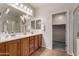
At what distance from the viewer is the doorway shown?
1.64 m

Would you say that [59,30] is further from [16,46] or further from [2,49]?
[2,49]

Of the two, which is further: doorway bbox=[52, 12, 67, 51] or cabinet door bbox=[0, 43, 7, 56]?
doorway bbox=[52, 12, 67, 51]

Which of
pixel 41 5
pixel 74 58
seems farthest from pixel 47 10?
pixel 74 58

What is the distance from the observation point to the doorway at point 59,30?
1.64 m

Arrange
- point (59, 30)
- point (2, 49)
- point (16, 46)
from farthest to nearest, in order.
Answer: point (16, 46) → point (59, 30) → point (2, 49)

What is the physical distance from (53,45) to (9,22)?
951 mm

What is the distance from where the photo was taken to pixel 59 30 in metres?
1.67

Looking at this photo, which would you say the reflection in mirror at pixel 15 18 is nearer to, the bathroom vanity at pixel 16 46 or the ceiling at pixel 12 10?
the ceiling at pixel 12 10

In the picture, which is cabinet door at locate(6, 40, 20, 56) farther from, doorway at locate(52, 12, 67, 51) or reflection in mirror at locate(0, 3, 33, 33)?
doorway at locate(52, 12, 67, 51)

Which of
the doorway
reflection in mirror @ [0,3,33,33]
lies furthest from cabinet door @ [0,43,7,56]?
the doorway

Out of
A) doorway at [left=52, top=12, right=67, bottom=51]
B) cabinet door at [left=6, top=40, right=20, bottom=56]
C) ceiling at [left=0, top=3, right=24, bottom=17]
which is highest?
ceiling at [left=0, top=3, right=24, bottom=17]

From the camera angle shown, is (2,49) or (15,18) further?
(15,18)

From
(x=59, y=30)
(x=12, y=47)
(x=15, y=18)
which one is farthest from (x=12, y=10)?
(x=59, y=30)

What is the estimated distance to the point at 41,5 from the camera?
1576 millimetres
